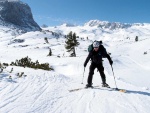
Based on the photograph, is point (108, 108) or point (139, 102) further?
point (139, 102)

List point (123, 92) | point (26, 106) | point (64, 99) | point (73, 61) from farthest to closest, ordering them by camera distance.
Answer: point (73, 61) → point (123, 92) → point (64, 99) → point (26, 106)

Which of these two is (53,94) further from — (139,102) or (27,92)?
(139,102)

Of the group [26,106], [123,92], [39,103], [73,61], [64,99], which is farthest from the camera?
[73,61]

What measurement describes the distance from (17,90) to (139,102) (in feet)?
13.8

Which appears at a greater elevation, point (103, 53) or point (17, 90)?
point (103, 53)

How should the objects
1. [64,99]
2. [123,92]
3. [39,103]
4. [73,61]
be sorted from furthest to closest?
[73,61] → [123,92] → [64,99] → [39,103]

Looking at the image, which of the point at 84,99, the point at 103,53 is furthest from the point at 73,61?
the point at 84,99

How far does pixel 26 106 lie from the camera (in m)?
7.02

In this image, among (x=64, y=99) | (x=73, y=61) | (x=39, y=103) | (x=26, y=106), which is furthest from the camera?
(x=73, y=61)

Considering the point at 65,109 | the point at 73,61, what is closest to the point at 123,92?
the point at 65,109

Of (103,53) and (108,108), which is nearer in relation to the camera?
(108,108)

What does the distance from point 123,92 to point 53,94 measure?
3079 mm

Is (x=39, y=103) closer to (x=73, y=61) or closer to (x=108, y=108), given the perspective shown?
(x=108, y=108)

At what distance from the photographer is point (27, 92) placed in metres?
8.75
